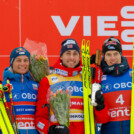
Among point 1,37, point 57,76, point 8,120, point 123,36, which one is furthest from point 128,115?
point 1,37

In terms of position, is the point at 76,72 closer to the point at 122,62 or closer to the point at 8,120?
the point at 122,62

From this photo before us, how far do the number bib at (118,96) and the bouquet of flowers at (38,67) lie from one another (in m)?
0.83

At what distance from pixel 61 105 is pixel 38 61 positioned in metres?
1.00

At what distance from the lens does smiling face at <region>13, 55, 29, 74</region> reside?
4102mm

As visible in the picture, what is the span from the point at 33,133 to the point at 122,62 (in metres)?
1.22

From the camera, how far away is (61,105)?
364 centimetres

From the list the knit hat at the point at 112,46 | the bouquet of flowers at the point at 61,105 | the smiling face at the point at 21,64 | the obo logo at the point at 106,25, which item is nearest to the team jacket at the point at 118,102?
the knit hat at the point at 112,46

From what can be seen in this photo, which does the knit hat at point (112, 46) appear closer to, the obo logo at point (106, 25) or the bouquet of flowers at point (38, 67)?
the bouquet of flowers at point (38, 67)

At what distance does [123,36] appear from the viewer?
5.91 meters

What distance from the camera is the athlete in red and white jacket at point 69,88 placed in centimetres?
376

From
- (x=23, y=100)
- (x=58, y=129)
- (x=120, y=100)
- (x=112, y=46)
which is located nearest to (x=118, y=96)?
(x=120, y=100)

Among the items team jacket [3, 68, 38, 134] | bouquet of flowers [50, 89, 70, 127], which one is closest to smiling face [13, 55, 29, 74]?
team jacket [3, 68, 38, 134]

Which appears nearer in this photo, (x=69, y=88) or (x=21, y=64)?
(x=69, y=88)

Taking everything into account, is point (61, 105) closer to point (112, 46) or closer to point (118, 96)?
point (118, 96)
